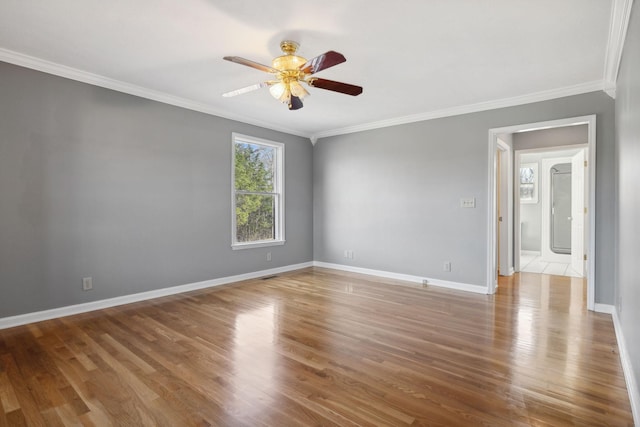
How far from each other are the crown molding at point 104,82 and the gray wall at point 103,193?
7cm

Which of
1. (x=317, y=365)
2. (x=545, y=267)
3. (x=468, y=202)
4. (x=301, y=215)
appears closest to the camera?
(x=317, y=365)

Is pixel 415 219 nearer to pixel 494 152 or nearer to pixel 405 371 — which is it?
pixel 494 152

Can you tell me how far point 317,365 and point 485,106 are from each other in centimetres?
395

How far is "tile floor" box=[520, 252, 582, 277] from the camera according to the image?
5842 millimetres

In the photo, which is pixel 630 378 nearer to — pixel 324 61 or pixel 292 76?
pixel 324 61

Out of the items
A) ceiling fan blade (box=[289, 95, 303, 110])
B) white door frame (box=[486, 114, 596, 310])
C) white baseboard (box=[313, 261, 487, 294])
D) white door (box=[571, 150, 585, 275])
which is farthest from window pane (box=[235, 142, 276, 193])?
white door (box=[571, 150, 585, 275])

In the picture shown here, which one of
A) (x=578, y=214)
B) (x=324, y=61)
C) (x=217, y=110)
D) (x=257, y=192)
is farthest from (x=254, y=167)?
(x=578, y=214)

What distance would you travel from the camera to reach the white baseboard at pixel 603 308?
3592 mm

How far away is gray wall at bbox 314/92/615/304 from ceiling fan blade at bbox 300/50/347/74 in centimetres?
288

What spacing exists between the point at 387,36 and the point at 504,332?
2843 mm

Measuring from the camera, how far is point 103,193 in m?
3.73

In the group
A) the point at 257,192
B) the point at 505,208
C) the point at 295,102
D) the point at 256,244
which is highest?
the point at 295,102

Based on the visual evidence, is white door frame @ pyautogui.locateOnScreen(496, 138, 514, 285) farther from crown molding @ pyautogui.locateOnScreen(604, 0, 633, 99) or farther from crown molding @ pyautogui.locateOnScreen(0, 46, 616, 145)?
crown molding @ pyautogui.locateOnScreen(604, 0, 633, 99)

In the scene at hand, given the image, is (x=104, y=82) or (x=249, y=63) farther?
(x=104, y=82)
